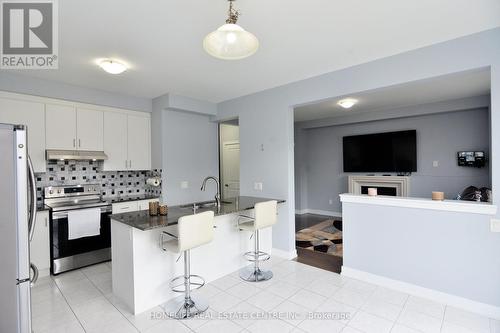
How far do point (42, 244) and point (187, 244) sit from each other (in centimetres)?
228

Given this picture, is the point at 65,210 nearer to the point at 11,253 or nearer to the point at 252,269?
the point at 11,253

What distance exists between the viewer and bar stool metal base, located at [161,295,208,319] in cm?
242

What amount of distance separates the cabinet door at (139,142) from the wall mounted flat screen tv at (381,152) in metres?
4.53

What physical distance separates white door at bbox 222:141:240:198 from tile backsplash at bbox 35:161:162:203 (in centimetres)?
173

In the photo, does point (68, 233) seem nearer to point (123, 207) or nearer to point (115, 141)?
point (123, 207)

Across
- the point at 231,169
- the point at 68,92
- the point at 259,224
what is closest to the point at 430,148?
the point at 231,169

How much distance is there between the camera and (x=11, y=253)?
4.92 feet

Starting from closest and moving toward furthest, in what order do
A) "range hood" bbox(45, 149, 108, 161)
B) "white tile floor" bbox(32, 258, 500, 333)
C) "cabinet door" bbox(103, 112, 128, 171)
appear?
"white tile floor" bbox(32, 258, 500, 333)
"range hood" bbox(45, 149, 108, 161)
"cabinet door" bbox(103, 112, 128, 171)

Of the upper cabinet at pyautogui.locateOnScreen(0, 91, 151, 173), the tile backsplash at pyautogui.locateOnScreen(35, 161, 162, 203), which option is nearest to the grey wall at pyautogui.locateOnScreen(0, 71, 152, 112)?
the upper cabinet at pyautogui.locateOnScreen(0, 91, 151, 173)

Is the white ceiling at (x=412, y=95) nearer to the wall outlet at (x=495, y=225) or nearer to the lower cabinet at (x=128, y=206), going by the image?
the wall outlet at (x=495, y=225)

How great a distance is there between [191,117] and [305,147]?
3694 mm

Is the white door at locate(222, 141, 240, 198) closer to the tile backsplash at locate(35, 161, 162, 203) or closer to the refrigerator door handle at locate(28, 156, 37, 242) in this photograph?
the tile backsplash at locate(35, 161, 162, 203)

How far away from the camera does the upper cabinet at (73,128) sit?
141 inches

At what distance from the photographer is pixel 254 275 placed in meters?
3.22
